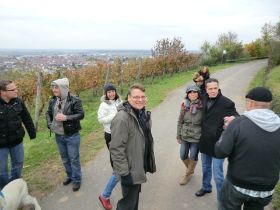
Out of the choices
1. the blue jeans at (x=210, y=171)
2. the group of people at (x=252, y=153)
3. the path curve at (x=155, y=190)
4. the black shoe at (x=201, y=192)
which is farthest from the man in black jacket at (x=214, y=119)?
the group of people at (x=252, y=153)

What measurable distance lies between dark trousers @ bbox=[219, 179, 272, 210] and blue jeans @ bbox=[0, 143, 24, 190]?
3280 mm

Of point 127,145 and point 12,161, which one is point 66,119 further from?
point 127,145

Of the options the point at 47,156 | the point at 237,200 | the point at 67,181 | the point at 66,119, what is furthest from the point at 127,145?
the point at 47,156

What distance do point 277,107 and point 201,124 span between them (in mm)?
4772

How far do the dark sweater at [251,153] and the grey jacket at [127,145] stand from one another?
3.11 ft

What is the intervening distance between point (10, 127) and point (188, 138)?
9.20 ft

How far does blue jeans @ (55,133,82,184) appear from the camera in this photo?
5.04 m

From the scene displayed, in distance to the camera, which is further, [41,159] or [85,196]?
[41,159]

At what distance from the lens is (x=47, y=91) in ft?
37.2

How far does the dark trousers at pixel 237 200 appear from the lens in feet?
10.2

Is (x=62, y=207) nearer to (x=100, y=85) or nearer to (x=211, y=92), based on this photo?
(x=211, y=92)

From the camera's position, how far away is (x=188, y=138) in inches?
195

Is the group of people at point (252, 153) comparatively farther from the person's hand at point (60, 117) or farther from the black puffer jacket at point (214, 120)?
the person's hand at point (60, 117)

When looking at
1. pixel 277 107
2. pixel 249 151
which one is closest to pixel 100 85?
pixel 277 107
